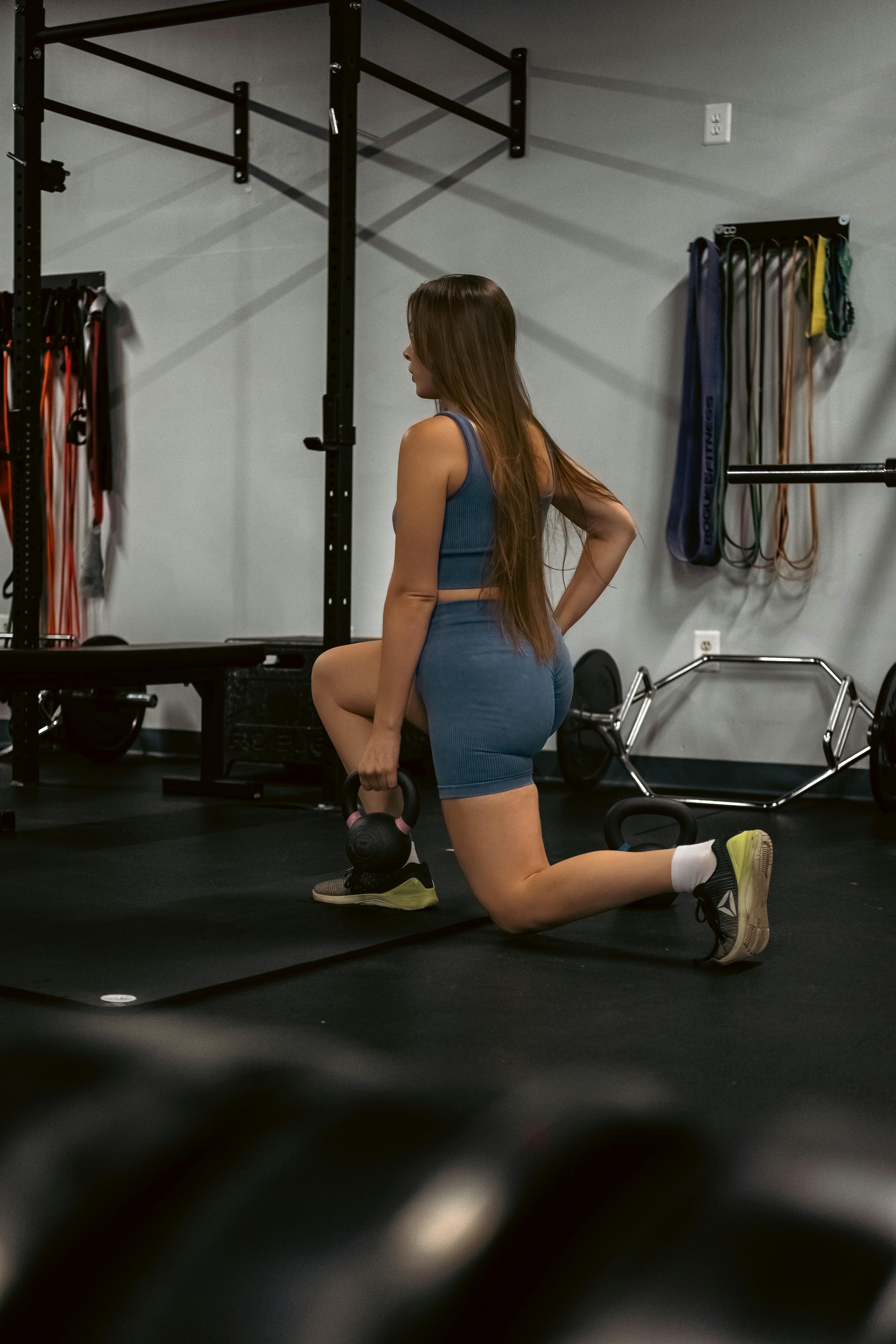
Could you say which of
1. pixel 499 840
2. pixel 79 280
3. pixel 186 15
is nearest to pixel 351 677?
pixel 499 840

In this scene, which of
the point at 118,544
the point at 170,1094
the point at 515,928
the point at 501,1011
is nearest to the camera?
the point at 170,1094

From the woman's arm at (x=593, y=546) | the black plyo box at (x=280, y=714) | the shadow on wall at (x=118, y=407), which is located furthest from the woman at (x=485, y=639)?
the shadow on wall at (x=118, y=407)

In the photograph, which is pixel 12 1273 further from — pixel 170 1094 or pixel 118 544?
pixel 118 544

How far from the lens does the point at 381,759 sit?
2418 millimetres

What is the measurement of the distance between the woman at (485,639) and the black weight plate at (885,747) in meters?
1.70

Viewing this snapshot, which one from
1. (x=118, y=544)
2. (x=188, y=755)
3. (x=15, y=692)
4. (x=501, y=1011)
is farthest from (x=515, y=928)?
(x=118, y=544)

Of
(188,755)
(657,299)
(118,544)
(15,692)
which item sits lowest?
(188,755)

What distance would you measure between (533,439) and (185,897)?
4.05 ft

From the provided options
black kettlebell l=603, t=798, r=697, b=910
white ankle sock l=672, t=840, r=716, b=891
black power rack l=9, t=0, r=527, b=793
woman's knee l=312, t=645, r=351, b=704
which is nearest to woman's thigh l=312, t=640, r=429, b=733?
woman's knee l=312, t=645, r=351, b=704

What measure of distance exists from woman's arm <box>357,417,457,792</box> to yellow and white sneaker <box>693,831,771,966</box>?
57 cm

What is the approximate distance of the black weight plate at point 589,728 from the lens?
15.2ft

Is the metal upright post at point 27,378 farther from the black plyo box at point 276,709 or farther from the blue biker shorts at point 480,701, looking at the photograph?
the blue biker shorts at point 480,701

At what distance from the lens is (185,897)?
2934mm

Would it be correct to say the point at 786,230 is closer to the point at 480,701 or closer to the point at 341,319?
the point at 341,319
